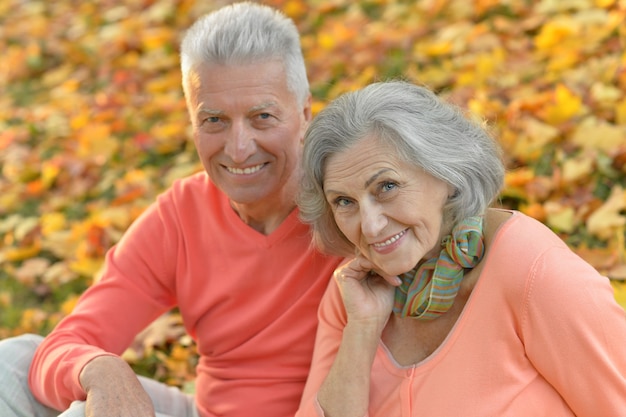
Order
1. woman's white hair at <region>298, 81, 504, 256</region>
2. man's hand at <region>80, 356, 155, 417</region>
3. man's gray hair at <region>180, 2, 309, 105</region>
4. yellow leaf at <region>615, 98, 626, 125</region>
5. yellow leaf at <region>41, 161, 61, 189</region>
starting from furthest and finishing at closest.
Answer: yellow leaf at <region>41, 161, 61, 189</region>
yellow leaf at <region>615, 98, 626, 125</region>
man's gray hair at <region>180, 2, 309, 105</region>
man's hand at <region>80, 356, 155, 417</region>
woman's white hair at <region>298, 81, 504, 256</region>

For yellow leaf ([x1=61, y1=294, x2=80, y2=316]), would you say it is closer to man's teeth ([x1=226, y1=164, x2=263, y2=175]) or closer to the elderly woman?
man's teeth ([x1=226, y1=164, x2=263, y2=175])

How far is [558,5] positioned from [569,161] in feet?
4.95

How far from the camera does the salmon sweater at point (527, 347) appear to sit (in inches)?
78.6

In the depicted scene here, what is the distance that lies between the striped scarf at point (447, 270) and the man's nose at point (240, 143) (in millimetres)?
618

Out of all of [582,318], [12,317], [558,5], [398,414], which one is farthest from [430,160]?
[558,5]

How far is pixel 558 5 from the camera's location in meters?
4.89

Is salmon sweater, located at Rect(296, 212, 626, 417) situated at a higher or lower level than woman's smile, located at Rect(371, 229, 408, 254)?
lower

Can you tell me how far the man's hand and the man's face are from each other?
0.58m

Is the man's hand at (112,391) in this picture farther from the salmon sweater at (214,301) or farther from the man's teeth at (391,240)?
the man's teeth at (391,240)

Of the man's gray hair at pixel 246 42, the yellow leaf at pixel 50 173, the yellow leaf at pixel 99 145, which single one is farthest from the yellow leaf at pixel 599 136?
the yellow leaf at pixel 50 173

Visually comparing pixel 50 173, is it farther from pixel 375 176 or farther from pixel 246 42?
pixel 375 176

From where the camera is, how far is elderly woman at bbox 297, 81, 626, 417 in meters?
2.01

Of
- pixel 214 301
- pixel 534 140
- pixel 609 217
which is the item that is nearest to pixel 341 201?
pixel 214 301

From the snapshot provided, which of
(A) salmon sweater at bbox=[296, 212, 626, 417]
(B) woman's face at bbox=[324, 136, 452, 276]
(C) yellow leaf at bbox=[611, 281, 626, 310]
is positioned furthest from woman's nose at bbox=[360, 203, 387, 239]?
(C) yellow leaf at bbox=[611, 281, 626, 310]
